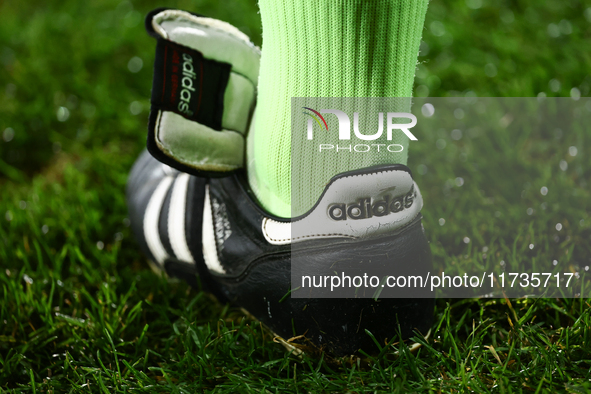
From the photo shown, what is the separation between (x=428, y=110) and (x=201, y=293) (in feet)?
3.56

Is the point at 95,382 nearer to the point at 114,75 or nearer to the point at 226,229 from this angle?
the point at 226,229

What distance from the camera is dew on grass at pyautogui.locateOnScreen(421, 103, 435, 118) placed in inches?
70.0

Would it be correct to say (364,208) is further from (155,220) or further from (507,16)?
(507,16)

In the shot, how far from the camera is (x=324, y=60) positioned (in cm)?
80

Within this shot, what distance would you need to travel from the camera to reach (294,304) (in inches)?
35.9

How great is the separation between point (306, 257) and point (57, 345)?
0.56 m

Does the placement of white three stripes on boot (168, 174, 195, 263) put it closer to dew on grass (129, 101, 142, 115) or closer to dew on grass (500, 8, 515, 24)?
dew on grass (129, 101, 142, 115)

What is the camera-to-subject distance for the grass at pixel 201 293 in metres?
0.91

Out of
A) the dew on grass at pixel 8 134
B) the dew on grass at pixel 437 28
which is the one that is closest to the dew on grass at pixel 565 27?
the dew on grass at pixel 437 28

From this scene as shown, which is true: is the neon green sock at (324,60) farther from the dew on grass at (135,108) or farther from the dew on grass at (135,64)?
the dew on grass at (135,64)

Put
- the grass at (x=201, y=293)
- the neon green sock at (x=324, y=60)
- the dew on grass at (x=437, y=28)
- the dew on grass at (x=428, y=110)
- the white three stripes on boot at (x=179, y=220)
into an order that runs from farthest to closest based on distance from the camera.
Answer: the dew on grass at (x=437, y=28) → the dew on grass at (x=428, y=110) → the white three stripes on boot at (x=179, y=220) → the grass at (x=201, y=293) → the neon green sock at (x=324, y=60)

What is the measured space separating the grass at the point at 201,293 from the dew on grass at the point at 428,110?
11cm

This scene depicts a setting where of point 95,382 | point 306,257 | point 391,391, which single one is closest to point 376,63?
point 306,257

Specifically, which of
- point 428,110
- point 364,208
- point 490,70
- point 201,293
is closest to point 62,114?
point 201,293
